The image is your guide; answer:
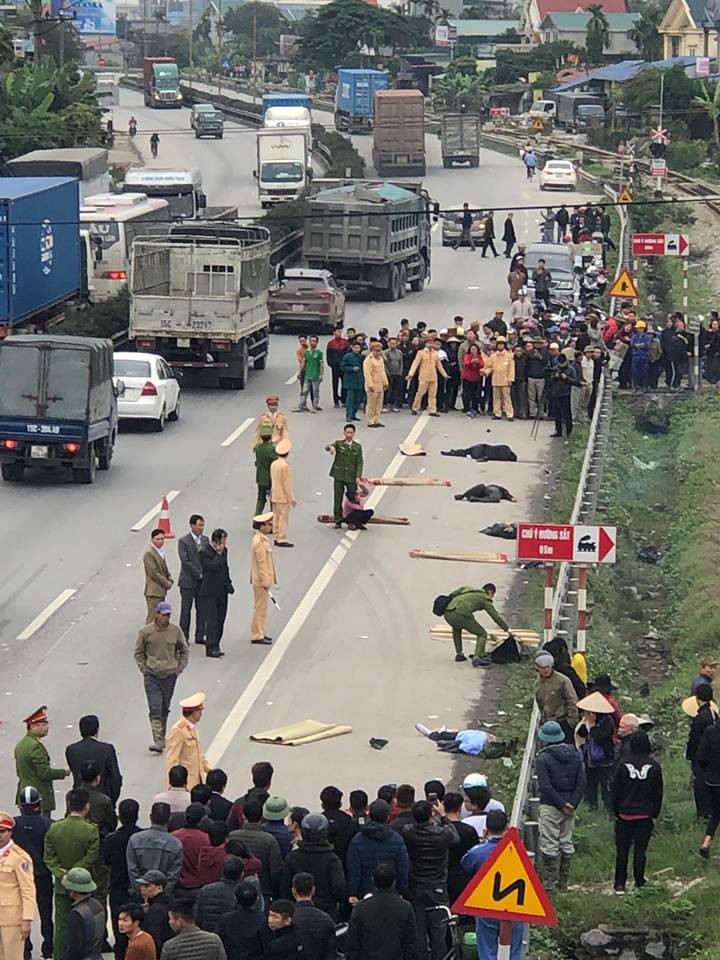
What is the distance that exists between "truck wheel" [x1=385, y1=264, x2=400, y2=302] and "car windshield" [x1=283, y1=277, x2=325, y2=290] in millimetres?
5507

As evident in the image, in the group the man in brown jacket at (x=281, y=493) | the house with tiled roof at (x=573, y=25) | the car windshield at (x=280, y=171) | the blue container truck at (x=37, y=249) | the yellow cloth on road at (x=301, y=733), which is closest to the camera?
the yellow cloth on road at (x=301, y=733)

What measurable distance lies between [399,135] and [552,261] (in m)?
35.2

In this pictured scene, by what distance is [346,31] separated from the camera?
143000 mm

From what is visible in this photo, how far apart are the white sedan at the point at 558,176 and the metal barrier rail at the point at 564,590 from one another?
43746 mm

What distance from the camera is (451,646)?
22.8m

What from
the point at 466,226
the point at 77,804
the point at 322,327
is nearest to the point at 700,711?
the point at 77,804

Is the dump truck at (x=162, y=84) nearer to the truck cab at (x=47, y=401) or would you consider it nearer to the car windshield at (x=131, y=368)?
the car windshield at (x=131, y=368)

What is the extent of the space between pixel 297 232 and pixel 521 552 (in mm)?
36300

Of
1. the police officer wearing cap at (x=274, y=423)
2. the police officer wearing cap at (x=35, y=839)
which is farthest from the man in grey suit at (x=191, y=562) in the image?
the police officer wearing cap at (x=35, y=839)

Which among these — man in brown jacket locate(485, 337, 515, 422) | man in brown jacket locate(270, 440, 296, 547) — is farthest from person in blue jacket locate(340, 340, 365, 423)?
man in brown jacket locate(270, 440, 296, 547)

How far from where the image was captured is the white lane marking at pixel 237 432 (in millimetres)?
34278

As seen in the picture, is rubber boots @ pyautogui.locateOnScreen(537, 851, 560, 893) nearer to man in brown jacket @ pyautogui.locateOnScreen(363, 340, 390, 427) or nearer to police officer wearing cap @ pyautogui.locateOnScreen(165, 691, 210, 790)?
police officer wearing cap @ pyautogui.locateOnScreen(165, 691, 210, 790)

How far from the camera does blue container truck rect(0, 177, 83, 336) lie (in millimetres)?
38844

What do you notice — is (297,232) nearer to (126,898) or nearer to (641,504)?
(641,504)
